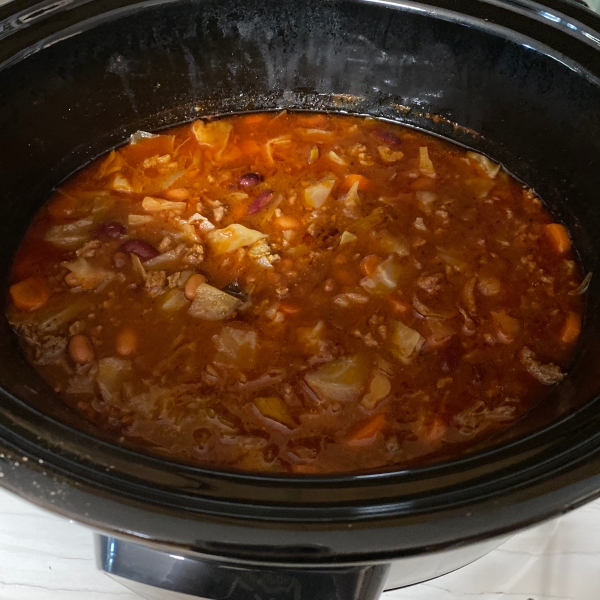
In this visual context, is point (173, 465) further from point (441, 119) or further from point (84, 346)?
point (441, 119)

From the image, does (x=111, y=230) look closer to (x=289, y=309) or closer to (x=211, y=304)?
(x=211, y=304)

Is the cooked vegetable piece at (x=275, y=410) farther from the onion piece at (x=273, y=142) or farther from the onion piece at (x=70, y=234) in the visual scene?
the onion piece at (x=273, y=142)

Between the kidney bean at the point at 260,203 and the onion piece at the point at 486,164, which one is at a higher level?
the onion piece at the point at 486,164

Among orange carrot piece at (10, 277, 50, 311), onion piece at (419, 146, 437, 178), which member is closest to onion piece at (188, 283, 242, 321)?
orange carrot piece at (10, 277, 50, 311)

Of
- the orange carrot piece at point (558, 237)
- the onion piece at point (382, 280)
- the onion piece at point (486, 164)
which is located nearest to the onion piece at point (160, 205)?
the onion piece at point (382, 280)

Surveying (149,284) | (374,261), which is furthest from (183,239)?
(374,261)

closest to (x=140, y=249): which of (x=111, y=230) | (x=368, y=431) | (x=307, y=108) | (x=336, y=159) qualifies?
(x=111, y=230)
